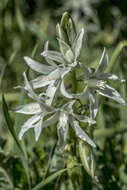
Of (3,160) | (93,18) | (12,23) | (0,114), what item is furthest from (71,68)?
(93,18)

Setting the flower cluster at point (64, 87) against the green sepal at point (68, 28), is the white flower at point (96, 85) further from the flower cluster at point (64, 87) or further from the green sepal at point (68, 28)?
the green sepal at point (68, 28)

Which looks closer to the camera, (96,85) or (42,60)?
(96,85)

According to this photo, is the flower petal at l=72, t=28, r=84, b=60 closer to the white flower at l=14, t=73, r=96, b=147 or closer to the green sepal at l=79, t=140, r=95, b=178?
the white flower at l=14, t=73, r=96, b=147

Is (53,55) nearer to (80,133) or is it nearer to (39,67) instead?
(39,67)

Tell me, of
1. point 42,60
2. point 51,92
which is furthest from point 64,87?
point 42,60

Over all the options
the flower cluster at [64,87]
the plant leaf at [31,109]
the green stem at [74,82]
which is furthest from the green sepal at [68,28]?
the plant leaf at [31,109]

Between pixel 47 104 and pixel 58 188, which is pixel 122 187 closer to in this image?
pixel 58 188
